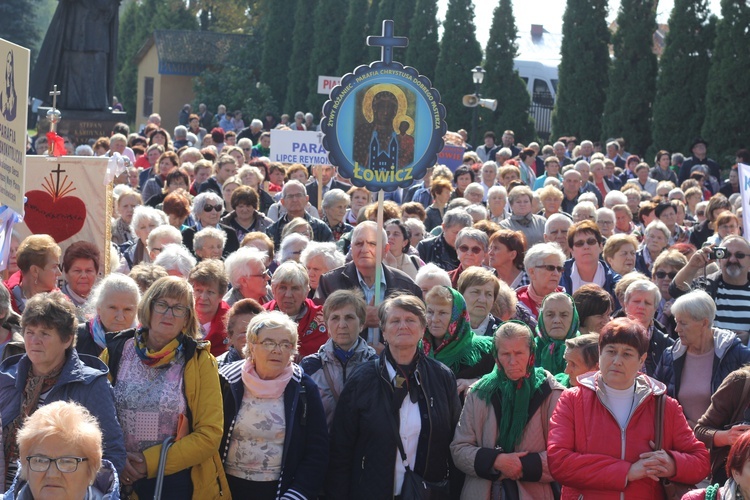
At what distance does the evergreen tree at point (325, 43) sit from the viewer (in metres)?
40.9

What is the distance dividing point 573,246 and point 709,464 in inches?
156

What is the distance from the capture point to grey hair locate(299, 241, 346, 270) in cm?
841

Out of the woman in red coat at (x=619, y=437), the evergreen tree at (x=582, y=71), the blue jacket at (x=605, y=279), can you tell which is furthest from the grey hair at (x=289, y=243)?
the evergreen tree at (x=582, y=71)

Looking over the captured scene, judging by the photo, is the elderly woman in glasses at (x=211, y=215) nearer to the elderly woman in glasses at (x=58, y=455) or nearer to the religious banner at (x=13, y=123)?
the religious banner at (x=13, y=123)

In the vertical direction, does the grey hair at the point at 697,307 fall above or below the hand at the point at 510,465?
above

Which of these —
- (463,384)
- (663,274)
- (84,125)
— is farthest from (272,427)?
(84,125)

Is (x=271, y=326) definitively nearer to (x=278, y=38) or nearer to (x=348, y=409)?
(x=348, y=409)

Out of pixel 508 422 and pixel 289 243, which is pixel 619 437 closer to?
pixel 508 422

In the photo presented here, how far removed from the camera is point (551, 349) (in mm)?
6938

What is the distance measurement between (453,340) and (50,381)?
2328 millimetres

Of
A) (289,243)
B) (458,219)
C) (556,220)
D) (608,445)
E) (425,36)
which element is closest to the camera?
(608,445)

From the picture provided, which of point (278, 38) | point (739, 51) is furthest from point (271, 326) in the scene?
point (278, 38)

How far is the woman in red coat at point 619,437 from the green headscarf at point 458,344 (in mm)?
1030

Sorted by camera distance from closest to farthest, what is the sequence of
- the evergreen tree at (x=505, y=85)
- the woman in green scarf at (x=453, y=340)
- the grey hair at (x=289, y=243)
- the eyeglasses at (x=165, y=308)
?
the eyeglasses at (x=165, y=308)
the woman in green scarf at (x=453, y=340)
the grey hair at (x=289, y=243)
the evergreen tree at (x=505, y=85)
